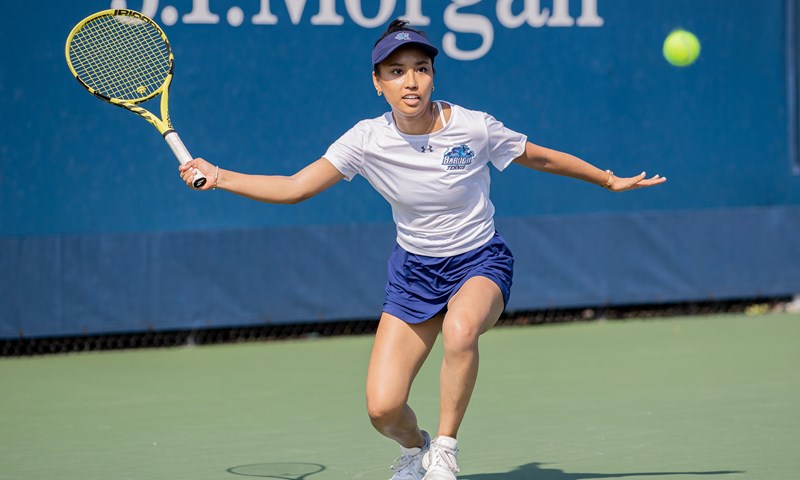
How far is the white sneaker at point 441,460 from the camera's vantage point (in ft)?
13.0

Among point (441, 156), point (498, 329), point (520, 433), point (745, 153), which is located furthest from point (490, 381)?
point (745, 153)

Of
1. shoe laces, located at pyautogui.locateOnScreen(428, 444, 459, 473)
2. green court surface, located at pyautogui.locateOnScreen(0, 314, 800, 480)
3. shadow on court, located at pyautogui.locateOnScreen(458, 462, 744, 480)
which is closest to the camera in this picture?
shoe laces, located at pyautogui.locateOnScreen(428, 444, 459, 473)

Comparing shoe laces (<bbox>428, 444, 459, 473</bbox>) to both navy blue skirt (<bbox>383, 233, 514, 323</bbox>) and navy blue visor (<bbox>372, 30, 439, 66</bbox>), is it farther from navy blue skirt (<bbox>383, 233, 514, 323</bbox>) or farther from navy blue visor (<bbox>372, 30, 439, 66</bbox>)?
navy blue visor (<bbox>372, 30, 439, 66</bbox>)

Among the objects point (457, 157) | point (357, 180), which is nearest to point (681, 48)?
point (357, 180)

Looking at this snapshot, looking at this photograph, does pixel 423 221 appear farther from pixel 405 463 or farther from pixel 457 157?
pixel 405 463

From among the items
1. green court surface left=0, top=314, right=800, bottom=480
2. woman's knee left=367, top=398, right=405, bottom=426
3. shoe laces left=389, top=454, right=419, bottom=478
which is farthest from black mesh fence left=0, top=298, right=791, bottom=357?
woman's knee left=367, top=398, right=405, bottom=426

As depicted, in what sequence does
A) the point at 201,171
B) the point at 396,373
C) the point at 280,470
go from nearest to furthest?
1. the point at 201,171
2. the point at 396,373
3. the point at 280,470

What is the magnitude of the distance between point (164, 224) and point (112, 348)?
86 cm

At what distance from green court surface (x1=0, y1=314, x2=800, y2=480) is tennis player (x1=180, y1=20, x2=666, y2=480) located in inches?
20.5

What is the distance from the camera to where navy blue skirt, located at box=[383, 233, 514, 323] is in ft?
14.0

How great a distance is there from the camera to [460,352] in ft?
13.2

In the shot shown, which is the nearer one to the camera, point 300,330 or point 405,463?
point 405,463

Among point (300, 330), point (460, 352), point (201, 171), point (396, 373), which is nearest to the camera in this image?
point (201, 171)

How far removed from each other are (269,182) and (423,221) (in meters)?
0.55
